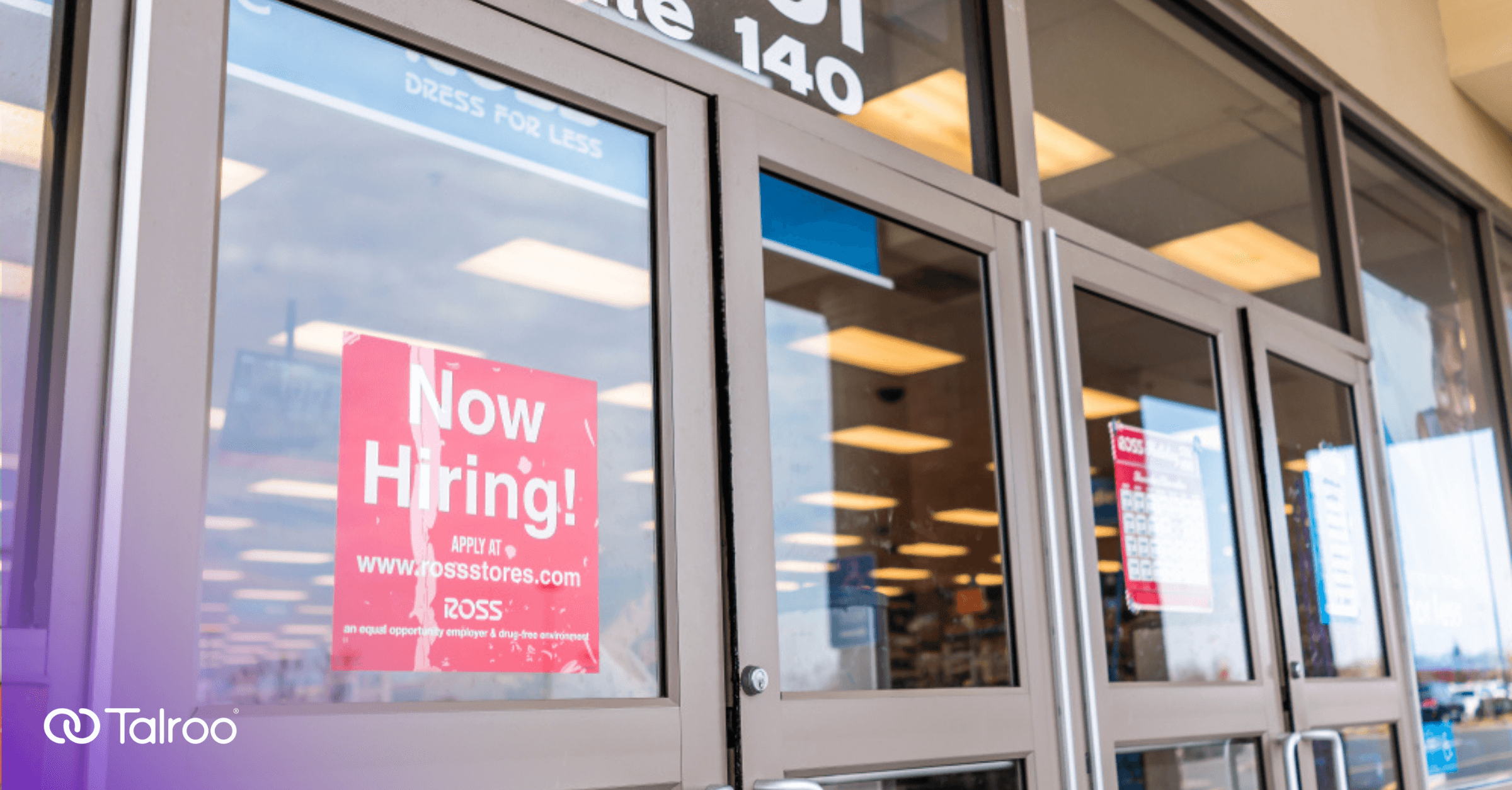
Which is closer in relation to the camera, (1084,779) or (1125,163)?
(1084,779)

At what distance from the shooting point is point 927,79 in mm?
2461

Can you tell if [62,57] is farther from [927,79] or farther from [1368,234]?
[1368,234]

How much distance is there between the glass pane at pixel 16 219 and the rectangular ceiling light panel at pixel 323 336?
248 millimetres

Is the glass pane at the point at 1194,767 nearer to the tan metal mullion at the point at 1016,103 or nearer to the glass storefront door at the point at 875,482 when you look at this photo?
the glass storefront door at the point at 875,482

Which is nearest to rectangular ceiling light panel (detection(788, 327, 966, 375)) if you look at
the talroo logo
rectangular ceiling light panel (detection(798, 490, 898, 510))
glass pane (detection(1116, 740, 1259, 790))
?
rectangular ceiling light panel (detection(798, 490, 898, 510))

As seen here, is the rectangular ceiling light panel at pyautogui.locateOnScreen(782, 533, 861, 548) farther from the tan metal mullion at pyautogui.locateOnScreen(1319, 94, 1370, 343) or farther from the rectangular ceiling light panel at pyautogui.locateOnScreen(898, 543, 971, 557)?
the tan metal mullion at pyautogui.locateOnScreen(1319, 94, 1370, 343)

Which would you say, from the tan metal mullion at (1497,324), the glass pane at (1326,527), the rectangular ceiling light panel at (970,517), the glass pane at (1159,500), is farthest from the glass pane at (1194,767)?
the tan metal mullion at (1497,324)

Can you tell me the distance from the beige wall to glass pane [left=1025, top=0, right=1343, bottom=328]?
0.19 metres

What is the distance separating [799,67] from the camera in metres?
2.17

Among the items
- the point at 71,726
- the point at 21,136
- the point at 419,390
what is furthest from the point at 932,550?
the point at 21,136

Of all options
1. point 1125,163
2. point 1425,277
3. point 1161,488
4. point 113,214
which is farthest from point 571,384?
point 1425,277

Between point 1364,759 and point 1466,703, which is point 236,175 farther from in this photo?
point 1466,703

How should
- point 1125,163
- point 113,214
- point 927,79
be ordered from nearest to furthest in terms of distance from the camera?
point 113,214 < point 927,79 < point 1125,163

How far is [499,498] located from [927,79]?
1339mm
